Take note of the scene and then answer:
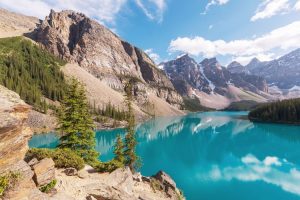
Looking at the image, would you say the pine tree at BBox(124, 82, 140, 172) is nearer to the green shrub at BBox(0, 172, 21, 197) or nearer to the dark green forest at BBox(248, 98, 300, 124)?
the green shrub at BBox(0, 172, 21, 197)

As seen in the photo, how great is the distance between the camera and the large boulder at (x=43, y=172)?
65.1ft

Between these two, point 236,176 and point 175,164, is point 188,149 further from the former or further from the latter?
point 236,176

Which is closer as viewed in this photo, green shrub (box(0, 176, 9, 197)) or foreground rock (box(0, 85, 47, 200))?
green shrub (box(0, 176, 9, 197))

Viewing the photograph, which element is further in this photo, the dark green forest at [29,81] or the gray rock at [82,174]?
the dark green forest at [29,81]

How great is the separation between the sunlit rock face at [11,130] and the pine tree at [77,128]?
23.9 meters

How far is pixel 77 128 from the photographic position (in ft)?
135

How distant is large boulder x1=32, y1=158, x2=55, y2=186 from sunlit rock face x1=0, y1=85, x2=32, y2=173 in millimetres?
3401

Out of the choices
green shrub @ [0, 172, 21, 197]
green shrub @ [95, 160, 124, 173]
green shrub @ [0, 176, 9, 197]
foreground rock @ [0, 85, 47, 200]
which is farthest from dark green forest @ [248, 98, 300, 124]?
green shrub @ [0, 176, 9, 197]

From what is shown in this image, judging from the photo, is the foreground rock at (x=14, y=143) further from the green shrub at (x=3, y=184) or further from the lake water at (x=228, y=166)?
the lake water at (x=228, y=166)

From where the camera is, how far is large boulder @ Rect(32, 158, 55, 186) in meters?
19.8

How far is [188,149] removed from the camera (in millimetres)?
94500

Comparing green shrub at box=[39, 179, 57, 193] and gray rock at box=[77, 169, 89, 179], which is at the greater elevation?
Result: green shrub at box=[39, 179, 57, 193]

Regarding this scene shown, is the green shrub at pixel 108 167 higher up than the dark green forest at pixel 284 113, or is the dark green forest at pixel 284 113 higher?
the dark green forest at pixel 284 113

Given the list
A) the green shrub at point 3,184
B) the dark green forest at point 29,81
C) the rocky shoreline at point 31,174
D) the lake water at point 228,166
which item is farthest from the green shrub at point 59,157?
the dark green forest at point 29,81
